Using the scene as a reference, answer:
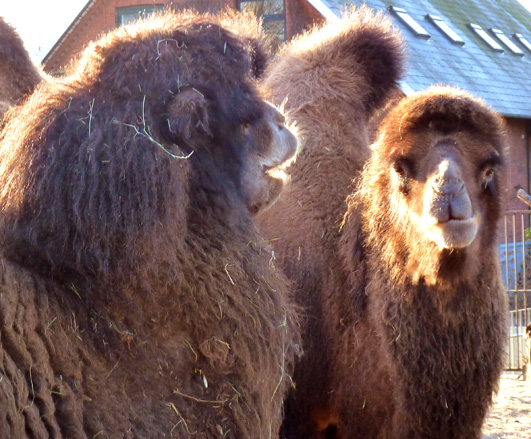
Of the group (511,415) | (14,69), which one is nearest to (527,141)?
(511,415)

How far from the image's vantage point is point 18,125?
255 cm

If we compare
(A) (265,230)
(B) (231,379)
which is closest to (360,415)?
(A) (265,230)

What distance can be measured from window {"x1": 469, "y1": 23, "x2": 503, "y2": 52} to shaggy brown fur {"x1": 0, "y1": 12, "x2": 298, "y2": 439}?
20.8 metres

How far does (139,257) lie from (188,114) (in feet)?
1.72

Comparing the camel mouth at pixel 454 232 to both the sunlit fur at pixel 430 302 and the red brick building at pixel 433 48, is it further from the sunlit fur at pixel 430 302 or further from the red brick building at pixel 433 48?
the red brick building at pixel 433 48

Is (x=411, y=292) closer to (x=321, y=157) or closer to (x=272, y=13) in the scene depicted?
(x=321, y=157)

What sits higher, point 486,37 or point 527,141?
point 486,37

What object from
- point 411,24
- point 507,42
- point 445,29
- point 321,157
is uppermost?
point 507,42

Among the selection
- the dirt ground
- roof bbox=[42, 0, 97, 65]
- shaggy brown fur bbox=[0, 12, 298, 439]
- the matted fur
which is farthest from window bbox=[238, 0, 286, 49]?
shaggy brown fur bbox=[0, 12, 298, 439]

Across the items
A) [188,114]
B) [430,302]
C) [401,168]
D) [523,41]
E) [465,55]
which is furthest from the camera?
[523,41]

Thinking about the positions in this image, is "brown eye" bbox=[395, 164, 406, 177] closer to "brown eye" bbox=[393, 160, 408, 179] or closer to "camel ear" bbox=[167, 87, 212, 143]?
"brown eye" bbox=[393, 160, 408, 179]

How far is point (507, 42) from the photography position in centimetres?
2347

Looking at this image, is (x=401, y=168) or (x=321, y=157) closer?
(x=401, y=168)

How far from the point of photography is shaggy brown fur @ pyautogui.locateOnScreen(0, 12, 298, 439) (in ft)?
7.41
